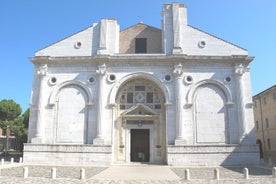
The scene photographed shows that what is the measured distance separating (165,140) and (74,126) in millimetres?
7222

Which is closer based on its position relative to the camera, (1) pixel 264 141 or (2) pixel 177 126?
(2) pixel 177 126

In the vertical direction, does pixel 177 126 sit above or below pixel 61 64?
below

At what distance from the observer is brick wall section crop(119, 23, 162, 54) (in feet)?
75.4

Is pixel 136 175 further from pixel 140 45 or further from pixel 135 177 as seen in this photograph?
pixel 140 45

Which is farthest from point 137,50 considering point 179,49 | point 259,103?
point 259,103

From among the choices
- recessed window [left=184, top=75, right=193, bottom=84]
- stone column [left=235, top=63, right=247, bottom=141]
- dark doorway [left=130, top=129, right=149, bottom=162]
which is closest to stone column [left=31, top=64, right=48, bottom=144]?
dark doorway [left=130, top=129, right=149, bottom=162]

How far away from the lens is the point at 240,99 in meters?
19.7

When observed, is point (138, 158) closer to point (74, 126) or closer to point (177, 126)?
point (177, 126)

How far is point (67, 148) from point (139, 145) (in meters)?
5.61

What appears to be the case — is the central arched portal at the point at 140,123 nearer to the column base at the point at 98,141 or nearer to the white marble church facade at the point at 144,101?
the white marble church facade at the point at 144,101

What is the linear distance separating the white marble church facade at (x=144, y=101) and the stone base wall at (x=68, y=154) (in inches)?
2.8

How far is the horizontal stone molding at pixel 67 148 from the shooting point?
1903 cm

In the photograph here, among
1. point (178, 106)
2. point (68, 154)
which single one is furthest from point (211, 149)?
Result: point (68, 154)

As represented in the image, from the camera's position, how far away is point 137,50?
22.9 meters
